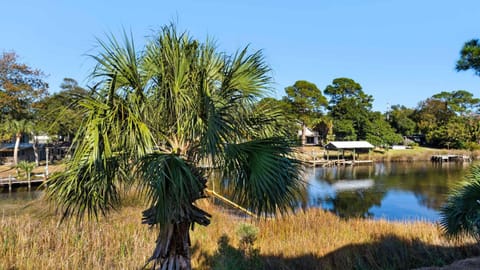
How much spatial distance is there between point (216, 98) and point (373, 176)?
90.4 ft

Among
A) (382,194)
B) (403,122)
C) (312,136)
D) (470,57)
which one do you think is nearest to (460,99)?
(403,122)

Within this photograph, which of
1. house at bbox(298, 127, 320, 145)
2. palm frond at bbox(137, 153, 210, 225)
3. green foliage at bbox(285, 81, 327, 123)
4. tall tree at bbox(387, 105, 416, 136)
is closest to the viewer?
palm frond at bbox(137, 153, 210, 225)

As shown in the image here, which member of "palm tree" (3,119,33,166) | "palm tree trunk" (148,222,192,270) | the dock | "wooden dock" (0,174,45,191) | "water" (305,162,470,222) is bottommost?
"water" (305,162,470,222)

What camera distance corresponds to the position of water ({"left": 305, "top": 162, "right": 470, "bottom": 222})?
15.1 meters

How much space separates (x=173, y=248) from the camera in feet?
11.1

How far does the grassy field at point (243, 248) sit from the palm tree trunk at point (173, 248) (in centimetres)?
129

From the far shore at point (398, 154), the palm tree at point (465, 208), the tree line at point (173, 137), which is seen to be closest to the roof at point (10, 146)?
the far shore at point (398, 154)

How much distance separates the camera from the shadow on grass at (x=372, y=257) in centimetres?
571

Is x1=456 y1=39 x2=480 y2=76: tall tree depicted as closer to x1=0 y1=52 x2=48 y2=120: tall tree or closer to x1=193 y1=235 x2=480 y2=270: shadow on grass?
x1=193 y1=235 x2=480 y2=270: shadow on grass

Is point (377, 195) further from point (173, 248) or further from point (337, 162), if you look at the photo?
point (173, 248)

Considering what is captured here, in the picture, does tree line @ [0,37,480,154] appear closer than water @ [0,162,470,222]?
No

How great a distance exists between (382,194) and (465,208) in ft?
52.8

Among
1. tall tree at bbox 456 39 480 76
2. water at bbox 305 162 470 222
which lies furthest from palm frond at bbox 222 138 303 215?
water at bbox 305 162 470 222

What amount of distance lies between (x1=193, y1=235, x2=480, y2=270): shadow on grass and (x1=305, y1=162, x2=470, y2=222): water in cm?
447
